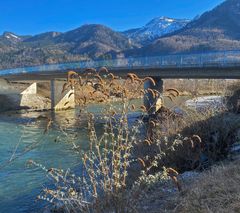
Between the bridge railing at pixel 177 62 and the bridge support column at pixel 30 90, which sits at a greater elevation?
the bridge railing at pixel 177 62

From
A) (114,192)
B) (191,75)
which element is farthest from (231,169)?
(191,75)

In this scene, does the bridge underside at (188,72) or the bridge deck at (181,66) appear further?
the bridge underside at (188,72)

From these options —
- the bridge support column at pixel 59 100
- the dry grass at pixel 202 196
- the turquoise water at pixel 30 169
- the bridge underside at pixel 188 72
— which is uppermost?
the dry grass at pixel 202 196

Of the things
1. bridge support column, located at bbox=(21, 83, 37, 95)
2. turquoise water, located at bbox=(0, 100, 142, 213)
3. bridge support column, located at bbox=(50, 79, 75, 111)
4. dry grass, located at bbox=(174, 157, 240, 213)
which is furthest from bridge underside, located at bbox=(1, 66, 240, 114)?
dry grass, located at bbox=(174, 157, 240, 213)

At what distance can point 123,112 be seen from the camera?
5.93 m

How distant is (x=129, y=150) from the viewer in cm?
637

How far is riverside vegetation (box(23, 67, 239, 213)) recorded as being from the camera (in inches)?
227

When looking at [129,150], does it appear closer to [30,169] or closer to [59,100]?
[30,169]

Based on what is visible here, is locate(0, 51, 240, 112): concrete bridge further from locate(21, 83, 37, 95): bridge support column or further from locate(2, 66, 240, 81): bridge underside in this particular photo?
locate(21, 83, 37, 95): bridge support column

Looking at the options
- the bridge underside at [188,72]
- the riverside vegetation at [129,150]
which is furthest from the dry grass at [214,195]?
the bridge underside at [188,72]

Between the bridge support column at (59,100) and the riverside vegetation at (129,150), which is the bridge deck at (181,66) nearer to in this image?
the bridge support column at (59,100)

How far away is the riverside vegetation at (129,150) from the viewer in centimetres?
577

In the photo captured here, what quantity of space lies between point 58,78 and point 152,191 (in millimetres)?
58675

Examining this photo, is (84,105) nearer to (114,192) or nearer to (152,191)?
(114,192)
